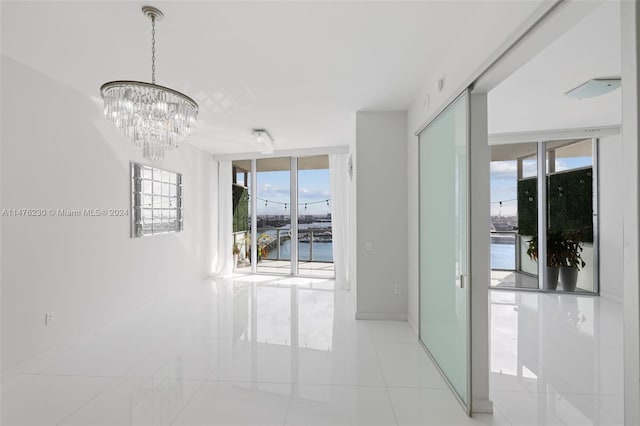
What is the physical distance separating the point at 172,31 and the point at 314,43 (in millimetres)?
1025

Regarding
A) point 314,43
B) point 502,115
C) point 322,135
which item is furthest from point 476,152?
point 322,135

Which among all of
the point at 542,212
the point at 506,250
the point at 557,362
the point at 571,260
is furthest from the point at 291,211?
the point at 571,260

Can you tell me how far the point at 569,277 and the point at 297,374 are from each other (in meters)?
5.22

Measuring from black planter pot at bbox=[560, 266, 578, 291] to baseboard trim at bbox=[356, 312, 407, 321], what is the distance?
344 centimetres

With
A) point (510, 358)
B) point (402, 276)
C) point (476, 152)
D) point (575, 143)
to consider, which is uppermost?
point (575, 143)

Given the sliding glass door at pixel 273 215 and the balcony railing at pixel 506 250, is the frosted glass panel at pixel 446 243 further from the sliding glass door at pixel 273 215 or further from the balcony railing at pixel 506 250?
the balcony railing at pixel 506 250

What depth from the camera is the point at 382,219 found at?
3953 mm

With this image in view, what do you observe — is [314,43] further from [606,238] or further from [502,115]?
[606,238]

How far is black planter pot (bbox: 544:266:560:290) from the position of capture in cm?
543

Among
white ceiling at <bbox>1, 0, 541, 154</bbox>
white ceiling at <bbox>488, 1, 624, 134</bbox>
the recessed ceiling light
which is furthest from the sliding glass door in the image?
the recessed ceiling light

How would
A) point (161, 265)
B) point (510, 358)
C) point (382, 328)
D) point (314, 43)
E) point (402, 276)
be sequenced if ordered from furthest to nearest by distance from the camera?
point (161, 265), point (402, 276), point (382, 328), point (510, 358), point (314, 43)

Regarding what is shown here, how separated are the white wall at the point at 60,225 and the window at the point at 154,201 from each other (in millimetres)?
138

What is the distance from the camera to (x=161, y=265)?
15.6 feet

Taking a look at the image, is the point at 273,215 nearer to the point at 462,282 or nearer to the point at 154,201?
the point at 154,201
